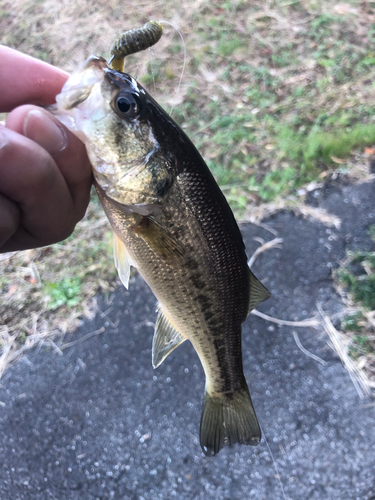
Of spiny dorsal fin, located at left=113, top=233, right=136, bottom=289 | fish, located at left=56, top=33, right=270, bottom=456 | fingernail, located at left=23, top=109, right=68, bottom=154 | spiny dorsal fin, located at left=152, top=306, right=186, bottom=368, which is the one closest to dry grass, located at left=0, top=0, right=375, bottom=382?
spiny dorsal fin, located at left=152, top=306, right=186, bottom=368

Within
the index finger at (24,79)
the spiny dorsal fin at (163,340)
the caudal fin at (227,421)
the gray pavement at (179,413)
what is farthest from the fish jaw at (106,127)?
the gray pavement at (179,413)

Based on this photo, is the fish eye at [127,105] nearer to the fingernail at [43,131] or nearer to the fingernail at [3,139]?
the fingernail at [43,131]

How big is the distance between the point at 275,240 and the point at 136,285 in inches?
54.1

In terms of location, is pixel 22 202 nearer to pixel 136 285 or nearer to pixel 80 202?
pixel 80 202

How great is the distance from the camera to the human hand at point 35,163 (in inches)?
45.1

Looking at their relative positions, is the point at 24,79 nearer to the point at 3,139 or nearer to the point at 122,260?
the point at 3,139

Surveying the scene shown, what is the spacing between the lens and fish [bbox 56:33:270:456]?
1256 millimetres

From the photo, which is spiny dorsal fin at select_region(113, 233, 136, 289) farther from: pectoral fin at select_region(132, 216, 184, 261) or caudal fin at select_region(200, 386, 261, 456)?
caudal fin at select_region(200, 386, 261, 456)

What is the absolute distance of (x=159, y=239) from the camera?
143cm

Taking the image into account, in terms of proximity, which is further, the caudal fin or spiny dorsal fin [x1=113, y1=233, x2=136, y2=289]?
the caudal fin

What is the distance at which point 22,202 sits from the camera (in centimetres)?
128

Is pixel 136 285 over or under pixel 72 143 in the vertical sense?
under

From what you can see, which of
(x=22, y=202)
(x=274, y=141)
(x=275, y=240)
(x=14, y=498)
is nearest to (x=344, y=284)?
(x=275, y=240)

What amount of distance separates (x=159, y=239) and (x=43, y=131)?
61 centimetres
